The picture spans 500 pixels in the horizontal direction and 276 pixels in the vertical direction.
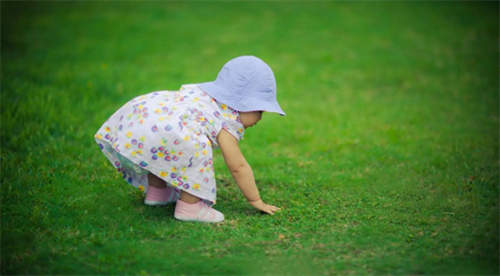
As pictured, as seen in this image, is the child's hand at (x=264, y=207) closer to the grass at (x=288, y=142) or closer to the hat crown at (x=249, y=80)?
the grass at (x=288, y=142)

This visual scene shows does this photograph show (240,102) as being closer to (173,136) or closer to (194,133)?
A: (194,133)

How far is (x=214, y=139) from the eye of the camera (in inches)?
148

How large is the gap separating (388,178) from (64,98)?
3.98 m

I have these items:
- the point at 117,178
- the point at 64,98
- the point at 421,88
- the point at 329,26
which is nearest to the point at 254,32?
the point at 329,26

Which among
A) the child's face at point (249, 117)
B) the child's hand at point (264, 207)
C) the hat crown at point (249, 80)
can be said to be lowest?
the child's hand at point (264, 207)

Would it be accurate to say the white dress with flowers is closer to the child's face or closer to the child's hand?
the child's face

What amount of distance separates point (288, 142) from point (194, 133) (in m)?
2.40

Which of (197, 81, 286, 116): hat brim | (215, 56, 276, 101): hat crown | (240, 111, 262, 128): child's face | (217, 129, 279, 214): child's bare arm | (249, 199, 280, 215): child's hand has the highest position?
(215, 56, 276, 101): hat crown

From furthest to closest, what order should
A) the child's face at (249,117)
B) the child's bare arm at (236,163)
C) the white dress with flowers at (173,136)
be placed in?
the child's face at (249,117) < the child's bare arm at (236,163) < the white dress with flowers at (173,136)

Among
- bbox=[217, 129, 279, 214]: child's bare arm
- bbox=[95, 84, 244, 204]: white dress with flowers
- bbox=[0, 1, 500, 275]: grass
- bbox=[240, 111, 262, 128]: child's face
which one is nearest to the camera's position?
bbox=[0, 1, 500, 275]: grass

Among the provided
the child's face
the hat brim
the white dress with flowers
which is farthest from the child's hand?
the hat brim

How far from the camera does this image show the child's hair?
3.77 metres

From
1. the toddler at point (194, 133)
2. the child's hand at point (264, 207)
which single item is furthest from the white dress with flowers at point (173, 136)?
the child's hand at point (264, 207)

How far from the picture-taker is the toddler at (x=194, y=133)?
3.53 m
